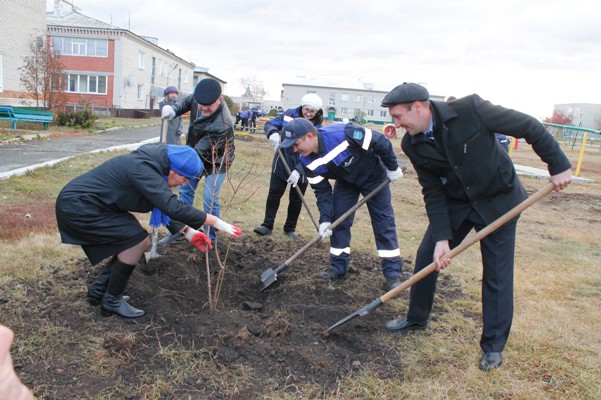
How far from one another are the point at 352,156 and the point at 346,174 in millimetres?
178

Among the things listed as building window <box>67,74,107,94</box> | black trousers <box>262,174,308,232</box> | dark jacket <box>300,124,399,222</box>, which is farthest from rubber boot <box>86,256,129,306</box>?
building window <box>67,74,107,94</box>

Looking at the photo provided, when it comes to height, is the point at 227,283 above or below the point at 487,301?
below

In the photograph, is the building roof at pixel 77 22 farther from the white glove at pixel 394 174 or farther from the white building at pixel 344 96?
the white building at pixel 344 96

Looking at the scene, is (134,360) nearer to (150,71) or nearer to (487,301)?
(487,301)

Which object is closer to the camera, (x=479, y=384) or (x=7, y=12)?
(x=479, y=384)

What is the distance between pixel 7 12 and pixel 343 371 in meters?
26.6

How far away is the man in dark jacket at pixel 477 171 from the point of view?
8.69ft

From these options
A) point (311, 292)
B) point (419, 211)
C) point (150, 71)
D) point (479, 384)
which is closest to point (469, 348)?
point (479, 384)

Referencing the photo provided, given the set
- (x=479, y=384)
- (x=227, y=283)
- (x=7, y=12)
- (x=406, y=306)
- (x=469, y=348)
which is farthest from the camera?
(x=7, y=12)

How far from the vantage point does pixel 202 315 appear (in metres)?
3.46

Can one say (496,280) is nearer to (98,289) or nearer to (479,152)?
(479,152)

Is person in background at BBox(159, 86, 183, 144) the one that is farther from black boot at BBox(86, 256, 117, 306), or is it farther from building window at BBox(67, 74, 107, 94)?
building window at BBox(67, 74, 107, 94)

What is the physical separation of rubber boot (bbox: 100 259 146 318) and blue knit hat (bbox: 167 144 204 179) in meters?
0.77

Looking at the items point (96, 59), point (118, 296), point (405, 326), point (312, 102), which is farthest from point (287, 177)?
point (96, 59)
